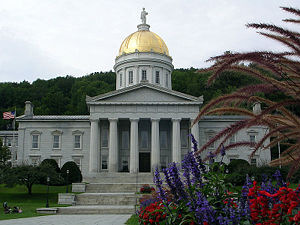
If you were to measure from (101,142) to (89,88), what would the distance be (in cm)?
3891

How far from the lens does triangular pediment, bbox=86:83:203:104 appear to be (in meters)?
48.2

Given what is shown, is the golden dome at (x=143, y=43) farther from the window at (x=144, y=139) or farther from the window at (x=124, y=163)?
the window at (x=124, y=163)

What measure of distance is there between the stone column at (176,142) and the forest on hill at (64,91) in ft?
74.1

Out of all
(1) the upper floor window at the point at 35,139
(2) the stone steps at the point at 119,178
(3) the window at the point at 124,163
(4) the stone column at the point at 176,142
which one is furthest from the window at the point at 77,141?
(4) the stone column at the point at 176,142

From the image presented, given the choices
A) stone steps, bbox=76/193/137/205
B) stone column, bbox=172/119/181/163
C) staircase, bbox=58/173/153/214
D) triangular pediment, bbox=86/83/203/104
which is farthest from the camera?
triangular pediment, bbox=86/83/203/104

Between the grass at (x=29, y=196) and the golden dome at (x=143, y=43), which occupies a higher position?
the golden dome at (x=143, y=43)

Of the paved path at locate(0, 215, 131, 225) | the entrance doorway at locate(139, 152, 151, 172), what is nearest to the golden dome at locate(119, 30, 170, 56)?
the entrance doorway at locate(139, 152, 151, 172)

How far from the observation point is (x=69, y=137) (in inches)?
2116

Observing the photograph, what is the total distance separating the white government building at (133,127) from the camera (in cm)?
4769

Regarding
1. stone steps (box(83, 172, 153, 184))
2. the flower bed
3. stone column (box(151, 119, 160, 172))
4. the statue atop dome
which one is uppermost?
the statue atop dome

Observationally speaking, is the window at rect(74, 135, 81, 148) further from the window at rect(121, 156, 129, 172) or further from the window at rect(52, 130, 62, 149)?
the window at rect(121, 156, 129, 172)

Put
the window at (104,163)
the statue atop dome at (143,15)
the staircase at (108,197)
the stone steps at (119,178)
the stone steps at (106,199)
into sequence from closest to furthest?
the staircase at (108,197), the stone steps at (106,199), the stone steps at (119,178), the window at (104,163), the statue atop dome at (143,15)

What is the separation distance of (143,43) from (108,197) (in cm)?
3361

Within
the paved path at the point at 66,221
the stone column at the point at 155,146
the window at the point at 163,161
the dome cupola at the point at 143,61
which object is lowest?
the paved path at the point at 66,221
